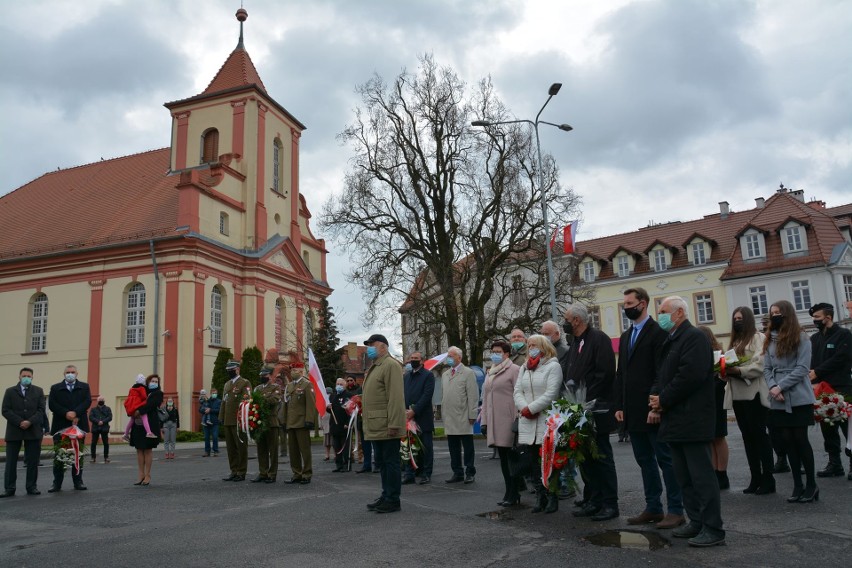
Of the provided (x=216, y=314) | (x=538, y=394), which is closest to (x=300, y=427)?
(x=538, y=394)

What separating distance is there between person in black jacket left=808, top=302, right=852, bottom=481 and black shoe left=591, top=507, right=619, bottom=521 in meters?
3.72

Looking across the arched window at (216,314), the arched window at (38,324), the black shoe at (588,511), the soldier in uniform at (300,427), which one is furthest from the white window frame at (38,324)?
the black shoe at (588,511)

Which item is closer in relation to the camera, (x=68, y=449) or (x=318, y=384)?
(x=68, y=449)

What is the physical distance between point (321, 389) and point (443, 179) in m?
18.7

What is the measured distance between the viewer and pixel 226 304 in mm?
35688

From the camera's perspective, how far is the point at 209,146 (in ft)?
129

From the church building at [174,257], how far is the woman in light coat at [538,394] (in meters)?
27.1

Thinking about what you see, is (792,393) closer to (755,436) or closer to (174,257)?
(755,436)

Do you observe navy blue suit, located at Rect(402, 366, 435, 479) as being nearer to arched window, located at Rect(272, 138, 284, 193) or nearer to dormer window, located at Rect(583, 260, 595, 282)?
arched window, located at Rect(272, 138, 284, 193)

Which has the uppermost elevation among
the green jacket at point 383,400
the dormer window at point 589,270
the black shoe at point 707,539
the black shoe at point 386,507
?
the dormer window at point 589,270

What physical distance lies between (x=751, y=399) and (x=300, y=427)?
666 centimetres

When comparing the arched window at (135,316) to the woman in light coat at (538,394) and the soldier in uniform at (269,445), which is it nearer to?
the soldier in uniform at (269,445)

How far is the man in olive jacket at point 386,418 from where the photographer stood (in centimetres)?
789

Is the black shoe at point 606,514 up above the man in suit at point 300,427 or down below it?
below
